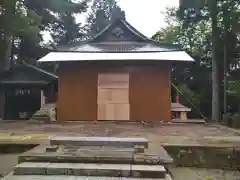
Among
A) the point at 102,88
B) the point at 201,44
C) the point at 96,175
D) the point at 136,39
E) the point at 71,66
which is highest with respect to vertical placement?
the point at 201,44

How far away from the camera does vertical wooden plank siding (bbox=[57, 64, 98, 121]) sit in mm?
11789

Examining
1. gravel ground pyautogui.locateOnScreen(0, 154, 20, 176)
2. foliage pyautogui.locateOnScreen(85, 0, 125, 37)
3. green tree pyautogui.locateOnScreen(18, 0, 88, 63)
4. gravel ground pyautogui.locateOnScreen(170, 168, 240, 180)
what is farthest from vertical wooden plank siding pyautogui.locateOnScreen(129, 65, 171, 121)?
foliage pyautogui.locateOnScreen(85, 0, 125, 37)

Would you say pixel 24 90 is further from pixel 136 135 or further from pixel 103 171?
pixel 103 171

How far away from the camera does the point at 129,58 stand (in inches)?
439

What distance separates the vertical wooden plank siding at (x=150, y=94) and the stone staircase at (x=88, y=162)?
21.2 feet

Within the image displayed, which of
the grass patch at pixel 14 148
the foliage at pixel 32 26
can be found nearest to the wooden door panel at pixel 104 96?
the foliage at pixel 32 26

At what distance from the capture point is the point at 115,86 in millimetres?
11688

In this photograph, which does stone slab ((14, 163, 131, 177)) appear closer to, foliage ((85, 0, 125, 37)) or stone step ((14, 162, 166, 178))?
stone step ((14, 162, 166, 178))

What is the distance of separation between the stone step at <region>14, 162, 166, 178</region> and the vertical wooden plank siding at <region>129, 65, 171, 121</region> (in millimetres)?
7423

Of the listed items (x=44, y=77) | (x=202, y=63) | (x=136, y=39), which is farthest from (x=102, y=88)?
(x=202, y=63)

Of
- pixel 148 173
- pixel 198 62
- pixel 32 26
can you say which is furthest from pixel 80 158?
pixel 198 62

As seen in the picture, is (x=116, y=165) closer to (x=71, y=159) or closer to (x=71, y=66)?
(x=71, y=159)

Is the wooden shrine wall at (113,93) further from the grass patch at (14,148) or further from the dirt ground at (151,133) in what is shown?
the grass patch at (14,148)

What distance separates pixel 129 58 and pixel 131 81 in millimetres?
939
